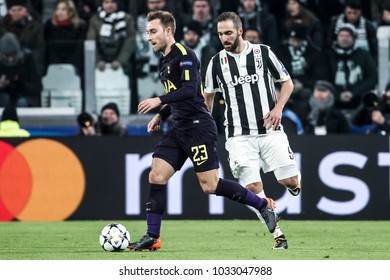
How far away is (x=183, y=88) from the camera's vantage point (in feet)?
32.2

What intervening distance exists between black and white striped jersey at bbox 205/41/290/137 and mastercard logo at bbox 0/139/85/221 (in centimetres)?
437

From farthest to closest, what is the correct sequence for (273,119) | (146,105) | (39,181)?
1. (39,181)
2. (273,119)
3. (146,105)

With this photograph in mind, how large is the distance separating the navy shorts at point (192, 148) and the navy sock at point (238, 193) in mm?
187

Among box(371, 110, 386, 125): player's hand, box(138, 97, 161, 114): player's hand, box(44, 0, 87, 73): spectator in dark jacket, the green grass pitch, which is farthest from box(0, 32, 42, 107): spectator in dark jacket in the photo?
box(138, 97, 161, 114): player's hand

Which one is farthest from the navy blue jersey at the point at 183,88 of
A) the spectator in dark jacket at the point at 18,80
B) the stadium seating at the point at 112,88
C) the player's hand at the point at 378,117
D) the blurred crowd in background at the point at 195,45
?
the spectator in dark jacket at the point at 18,80

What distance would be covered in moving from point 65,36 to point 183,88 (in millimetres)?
7571

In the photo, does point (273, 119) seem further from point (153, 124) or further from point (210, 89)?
point (153, 124)

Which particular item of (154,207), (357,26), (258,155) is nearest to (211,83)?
(258,155)

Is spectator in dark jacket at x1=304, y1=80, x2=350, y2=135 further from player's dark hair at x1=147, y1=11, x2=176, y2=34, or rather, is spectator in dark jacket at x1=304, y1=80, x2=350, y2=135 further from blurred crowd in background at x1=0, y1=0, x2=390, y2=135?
player's dark hair at x1=147, y1=11, x2=176, y2=34

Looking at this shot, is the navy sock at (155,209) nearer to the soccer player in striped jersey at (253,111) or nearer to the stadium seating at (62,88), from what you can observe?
the soccer player in striped jersey at (253,111)

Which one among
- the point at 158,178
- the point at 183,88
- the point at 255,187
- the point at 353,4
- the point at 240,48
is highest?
the point at 353,4

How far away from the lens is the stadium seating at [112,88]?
1678 cm
